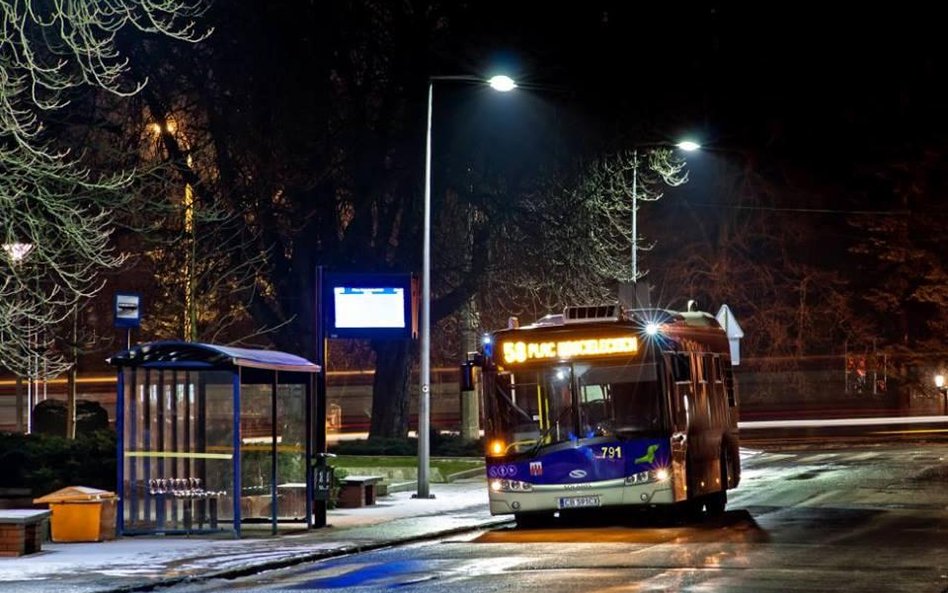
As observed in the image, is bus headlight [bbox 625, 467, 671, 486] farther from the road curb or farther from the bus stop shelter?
the bus stop shelter

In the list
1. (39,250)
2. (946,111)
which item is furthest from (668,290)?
(39,250)

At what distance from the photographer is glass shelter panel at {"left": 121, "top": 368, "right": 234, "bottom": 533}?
70.2 ft

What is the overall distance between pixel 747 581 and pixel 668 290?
4766 cm

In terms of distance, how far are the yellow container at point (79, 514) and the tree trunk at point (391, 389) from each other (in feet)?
58.2

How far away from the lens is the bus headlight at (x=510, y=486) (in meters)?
21.8

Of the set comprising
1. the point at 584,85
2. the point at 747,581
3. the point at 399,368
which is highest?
the point at 584,85

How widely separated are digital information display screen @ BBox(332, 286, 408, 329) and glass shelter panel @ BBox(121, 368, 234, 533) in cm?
320

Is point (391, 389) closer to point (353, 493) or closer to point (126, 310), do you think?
point (353, 493)

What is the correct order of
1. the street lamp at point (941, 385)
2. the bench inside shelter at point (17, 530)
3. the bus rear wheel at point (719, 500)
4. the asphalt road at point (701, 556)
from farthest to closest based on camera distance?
the street lamp at point (941, 385) → the bus rear wheel at point (719, 500) → the bench inside shelter at point (17, 530) → the asphalt road at point (701, 556)

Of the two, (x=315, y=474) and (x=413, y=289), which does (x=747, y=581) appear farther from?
(x=413, y=289)

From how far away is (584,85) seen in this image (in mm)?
36062

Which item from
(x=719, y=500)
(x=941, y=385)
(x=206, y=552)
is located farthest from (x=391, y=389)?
(x=941, y=385)

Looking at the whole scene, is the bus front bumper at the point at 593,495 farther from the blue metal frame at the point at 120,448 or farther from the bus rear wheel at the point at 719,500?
the blue metal frame at the point at 120,448

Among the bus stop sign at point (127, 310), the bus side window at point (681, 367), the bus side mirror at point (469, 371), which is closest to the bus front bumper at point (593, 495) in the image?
the bus side window at point (681, 367)
